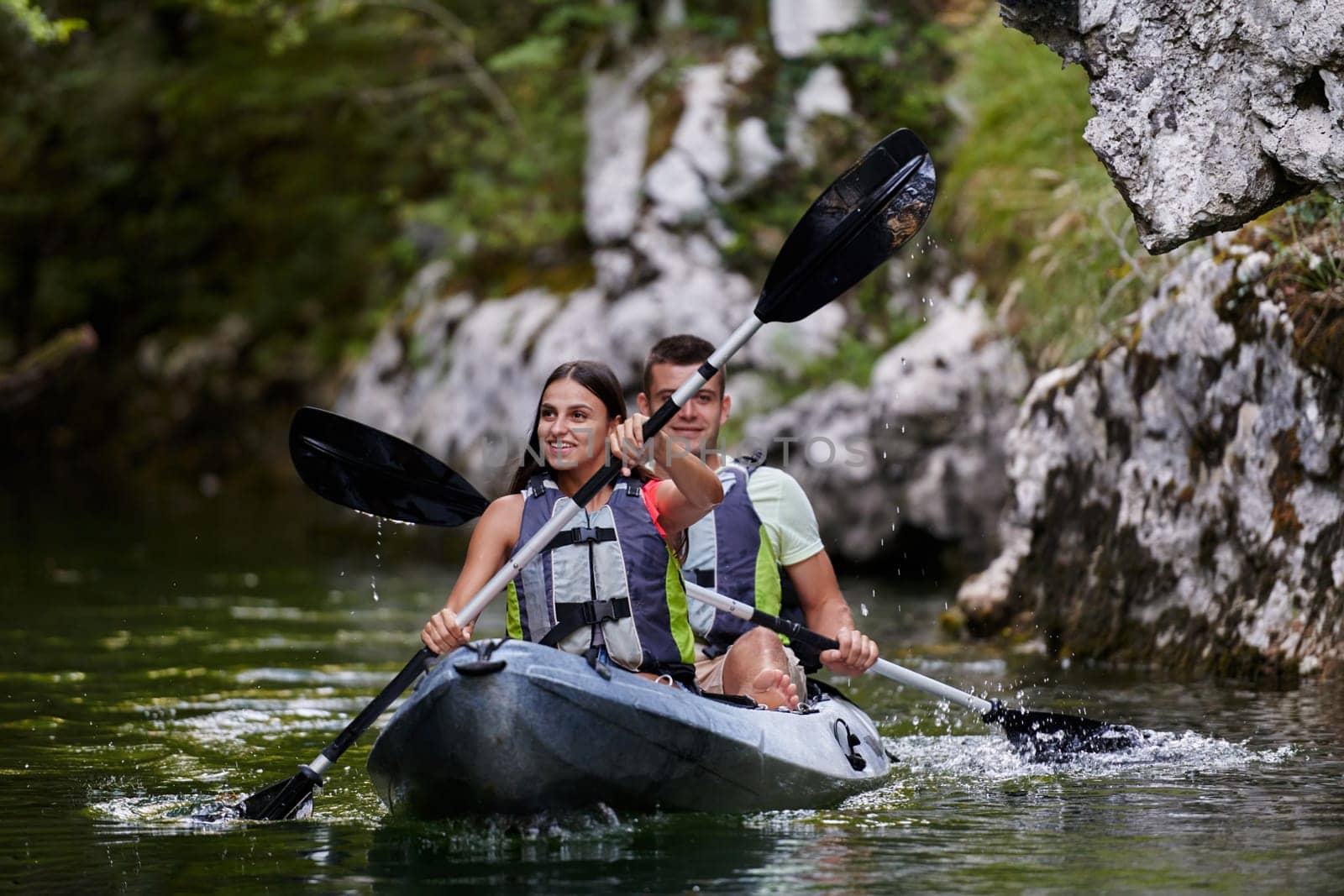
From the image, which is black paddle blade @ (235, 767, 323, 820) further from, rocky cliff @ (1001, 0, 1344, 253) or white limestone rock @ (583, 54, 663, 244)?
white limestone rock @ (583, 54, 663, 244)

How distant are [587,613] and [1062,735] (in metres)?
1.96

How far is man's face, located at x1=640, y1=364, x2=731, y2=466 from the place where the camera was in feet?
17.0

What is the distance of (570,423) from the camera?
4434mm

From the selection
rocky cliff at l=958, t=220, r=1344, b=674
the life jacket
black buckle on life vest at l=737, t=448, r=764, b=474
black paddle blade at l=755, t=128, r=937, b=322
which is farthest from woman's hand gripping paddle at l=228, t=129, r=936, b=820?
rocky cliff at l=958, t=220, r=1344, b=674

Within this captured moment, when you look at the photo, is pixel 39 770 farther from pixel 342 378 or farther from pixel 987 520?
pixel 342 378

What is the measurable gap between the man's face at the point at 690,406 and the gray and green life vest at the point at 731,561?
13 cm

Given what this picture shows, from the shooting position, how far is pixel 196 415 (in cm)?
2019

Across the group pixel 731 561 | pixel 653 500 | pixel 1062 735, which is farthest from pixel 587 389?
pixel 1062 735

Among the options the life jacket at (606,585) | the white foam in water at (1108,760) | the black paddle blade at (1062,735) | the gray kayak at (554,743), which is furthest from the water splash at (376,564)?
the gray kayak at (554,743)

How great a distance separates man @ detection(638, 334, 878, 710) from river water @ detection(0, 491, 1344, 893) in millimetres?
599

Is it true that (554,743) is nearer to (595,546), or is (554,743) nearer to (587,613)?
(587,613)

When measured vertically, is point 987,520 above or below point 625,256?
below

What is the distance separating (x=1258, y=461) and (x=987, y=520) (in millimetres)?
3959

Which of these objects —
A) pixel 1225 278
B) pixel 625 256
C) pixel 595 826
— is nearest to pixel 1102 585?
pixel 1225 278
